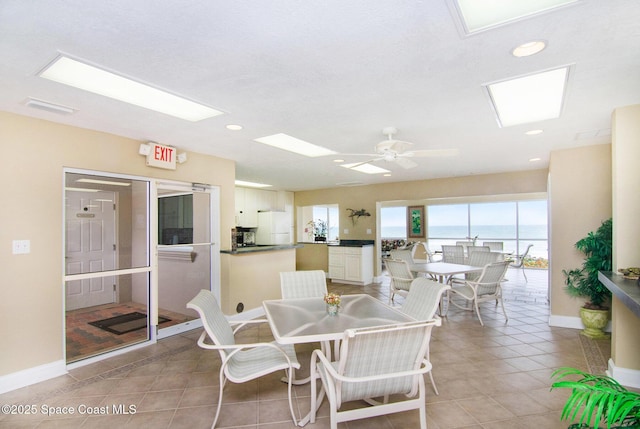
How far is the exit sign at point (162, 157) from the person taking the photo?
3.51 metres

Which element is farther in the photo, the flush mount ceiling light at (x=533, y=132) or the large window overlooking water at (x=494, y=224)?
the large window overlooking water at (x=494, y=224)

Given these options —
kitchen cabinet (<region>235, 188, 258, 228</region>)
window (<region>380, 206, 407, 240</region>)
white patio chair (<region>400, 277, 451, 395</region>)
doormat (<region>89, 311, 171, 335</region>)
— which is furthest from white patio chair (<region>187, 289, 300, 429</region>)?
window (<region>380, 206, 407, 240</region>)

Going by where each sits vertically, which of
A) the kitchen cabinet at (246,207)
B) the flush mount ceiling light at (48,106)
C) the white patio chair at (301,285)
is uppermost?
the flush mount ceiling light at (48,106)

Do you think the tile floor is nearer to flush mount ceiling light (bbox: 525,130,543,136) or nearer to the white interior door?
the white interior door

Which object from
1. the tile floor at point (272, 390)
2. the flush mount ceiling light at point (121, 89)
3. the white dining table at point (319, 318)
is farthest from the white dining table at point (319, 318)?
the flush mount ceiling light at point (121, 89)

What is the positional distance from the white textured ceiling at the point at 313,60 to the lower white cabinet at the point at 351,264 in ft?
13.6

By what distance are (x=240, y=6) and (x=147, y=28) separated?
52 centimetres

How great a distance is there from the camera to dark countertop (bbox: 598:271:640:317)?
74.5 inches

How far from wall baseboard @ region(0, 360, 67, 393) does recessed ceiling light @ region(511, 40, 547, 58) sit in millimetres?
4351

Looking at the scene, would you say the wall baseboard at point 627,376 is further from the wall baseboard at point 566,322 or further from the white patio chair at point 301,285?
the white patio chair at point 301,285

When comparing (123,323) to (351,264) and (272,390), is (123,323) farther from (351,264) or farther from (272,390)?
(351,264)

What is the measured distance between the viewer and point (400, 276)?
4703 millimetres

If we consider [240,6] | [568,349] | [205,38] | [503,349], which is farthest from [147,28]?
[568,349]

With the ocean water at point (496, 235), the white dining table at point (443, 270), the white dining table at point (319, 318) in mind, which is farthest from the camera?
the ocean water at point (496, 235)
